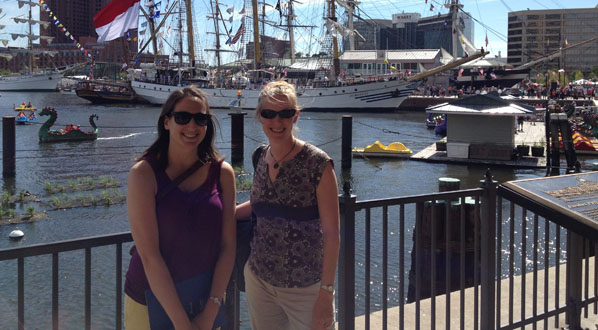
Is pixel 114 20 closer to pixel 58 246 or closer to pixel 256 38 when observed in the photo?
pixel 58 246

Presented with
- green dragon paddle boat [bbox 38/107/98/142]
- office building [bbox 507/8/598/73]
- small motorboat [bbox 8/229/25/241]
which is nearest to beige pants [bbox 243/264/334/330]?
small motorboat [bbox 8/229/25/241]

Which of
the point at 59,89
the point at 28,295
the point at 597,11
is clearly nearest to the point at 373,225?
the point at 28,295

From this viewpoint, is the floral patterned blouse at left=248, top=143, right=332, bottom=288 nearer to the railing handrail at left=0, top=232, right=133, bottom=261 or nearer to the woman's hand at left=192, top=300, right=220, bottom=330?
the woman's hand at left=192, top=300, right=220, bottom=330

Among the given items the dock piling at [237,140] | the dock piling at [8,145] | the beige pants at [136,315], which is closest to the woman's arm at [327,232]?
the beige pants at [136,315]

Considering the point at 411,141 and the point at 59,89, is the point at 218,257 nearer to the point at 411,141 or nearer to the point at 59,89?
the point at 411,141

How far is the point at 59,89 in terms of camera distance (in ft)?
409

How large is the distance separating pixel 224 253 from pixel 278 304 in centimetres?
49

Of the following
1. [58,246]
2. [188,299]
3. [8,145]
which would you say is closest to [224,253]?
[188,299]

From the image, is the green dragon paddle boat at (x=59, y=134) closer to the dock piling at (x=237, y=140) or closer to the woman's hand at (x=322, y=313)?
the dock piling at (x=237, y=140)

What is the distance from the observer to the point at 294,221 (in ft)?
10.4

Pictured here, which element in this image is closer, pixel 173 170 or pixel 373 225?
pixel 173 170

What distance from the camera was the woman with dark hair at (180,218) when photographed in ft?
9.04

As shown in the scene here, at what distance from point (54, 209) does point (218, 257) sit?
13.7 m

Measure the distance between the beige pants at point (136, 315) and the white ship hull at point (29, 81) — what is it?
13817cm
